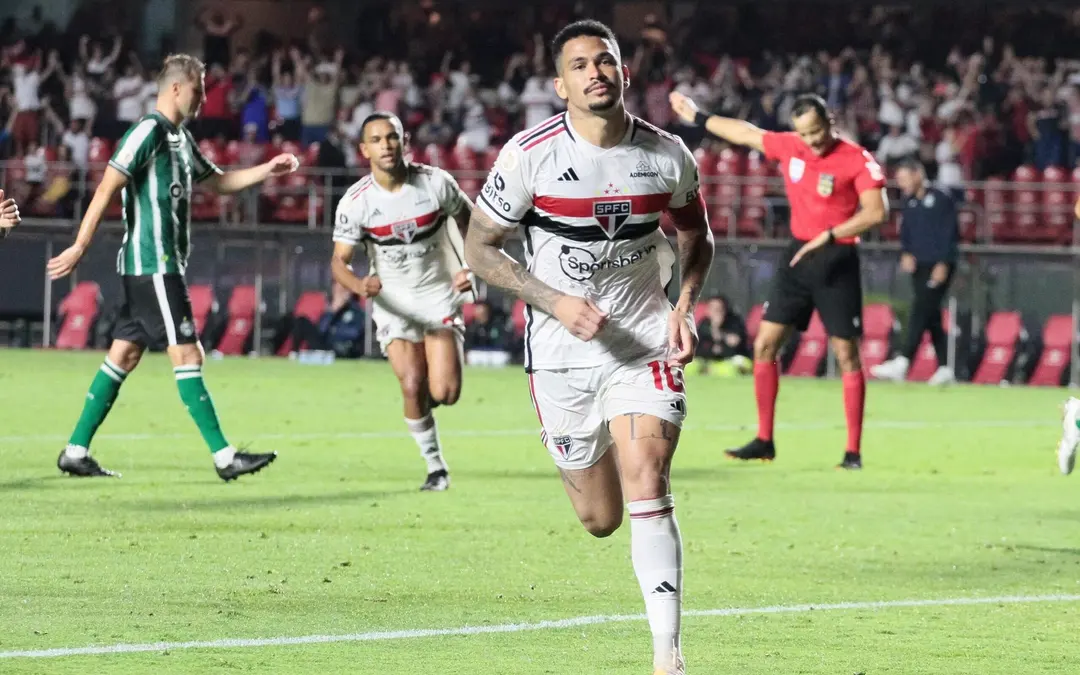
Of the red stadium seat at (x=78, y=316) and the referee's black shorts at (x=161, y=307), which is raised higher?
the referee's black shorts at (x=161, y=307)

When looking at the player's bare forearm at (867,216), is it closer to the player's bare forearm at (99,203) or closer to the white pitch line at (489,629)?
the player's bare forearm at (99,203)

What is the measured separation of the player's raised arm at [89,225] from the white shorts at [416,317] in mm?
1696

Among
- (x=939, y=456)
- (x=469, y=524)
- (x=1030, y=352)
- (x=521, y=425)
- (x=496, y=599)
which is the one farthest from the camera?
(x=1030, y=352)

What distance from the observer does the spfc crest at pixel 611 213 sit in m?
6.45

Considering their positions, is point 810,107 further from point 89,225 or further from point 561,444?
point 561,444

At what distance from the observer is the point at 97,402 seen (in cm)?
1161

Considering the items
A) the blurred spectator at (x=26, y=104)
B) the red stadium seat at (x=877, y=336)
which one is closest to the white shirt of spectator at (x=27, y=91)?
the blurred spectator at (x=26, y=104)

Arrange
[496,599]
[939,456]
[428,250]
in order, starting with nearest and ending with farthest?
[496,599], [428,250], [939,456]

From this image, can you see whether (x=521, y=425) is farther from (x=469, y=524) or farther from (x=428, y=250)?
(x=469, y=524)

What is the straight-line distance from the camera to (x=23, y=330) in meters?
27.3

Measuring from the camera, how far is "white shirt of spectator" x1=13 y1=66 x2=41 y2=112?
31.1 metres

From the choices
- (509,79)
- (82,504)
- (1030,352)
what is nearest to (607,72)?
(82,504)

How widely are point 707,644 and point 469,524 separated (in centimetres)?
350

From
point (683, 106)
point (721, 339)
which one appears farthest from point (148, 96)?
point (683, 106)
